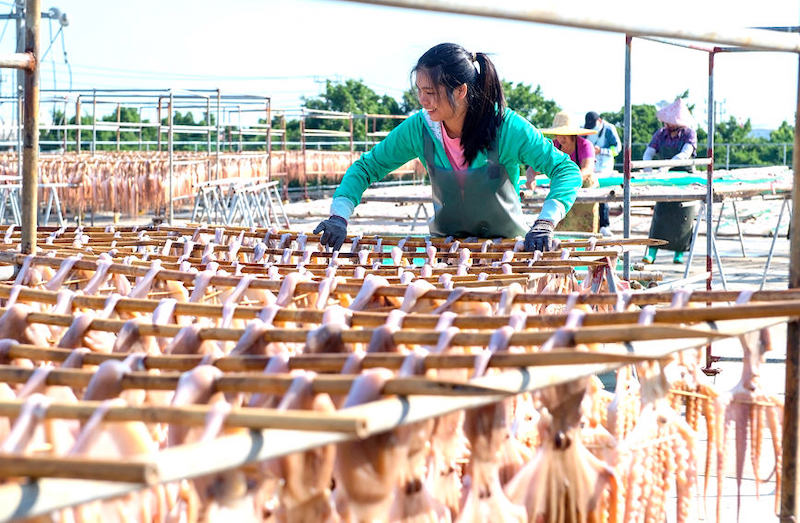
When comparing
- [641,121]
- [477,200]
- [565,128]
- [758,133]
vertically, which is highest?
[758,133]

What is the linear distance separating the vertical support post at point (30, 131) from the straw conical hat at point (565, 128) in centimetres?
562

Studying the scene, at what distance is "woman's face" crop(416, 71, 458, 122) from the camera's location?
3.86 m

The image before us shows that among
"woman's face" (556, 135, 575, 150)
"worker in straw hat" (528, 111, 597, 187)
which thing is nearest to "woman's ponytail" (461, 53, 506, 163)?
"worker in straw hat" (528, 111, 597, 187)

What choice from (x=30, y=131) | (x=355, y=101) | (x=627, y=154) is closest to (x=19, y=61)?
(x=30, y=131)

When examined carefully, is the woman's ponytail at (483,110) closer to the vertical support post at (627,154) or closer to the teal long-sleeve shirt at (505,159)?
the teal long-sleeve shirt at (505,159)

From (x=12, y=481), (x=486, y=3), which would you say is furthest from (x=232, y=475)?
(x=486, y=3)

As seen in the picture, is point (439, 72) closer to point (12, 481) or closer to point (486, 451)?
point (486, 451)

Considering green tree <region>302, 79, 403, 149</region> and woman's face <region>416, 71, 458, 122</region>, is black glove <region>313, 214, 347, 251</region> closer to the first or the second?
woman's face <region>416, 71, 458, 122</region>

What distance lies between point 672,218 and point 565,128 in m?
1.89

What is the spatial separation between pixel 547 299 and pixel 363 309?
42 cm

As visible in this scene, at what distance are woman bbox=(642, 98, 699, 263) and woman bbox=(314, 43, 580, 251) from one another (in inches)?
220

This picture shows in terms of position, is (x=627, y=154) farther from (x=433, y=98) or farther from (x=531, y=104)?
(x=531, y=104)

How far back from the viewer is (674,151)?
9.82 m

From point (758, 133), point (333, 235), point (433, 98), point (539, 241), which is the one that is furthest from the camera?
point (758, 133)
